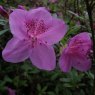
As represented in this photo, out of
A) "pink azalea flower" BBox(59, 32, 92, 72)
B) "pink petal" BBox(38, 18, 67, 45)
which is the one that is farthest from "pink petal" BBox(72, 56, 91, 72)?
"pink petal" BBox(38, 18, 67, 45)

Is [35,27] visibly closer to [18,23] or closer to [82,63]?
[18,23]

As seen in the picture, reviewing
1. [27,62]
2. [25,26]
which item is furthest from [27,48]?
[27,62]

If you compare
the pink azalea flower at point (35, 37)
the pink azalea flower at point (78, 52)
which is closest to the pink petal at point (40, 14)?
the pink azalea flower at point (35, 37)

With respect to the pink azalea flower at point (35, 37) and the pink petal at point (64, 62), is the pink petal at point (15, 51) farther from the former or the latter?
the pink petal at point (64, 62)

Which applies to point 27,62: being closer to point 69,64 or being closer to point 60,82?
point 60,82

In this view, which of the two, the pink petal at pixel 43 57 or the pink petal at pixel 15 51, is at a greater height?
the pink petal at pixel 15 51

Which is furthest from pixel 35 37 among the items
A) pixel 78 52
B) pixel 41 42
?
pixel 78 52


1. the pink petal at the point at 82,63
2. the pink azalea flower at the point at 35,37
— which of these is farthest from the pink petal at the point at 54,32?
the pink petal at the point at 82,63

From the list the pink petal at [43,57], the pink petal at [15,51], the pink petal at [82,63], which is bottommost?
the pink petal at [82,63]
